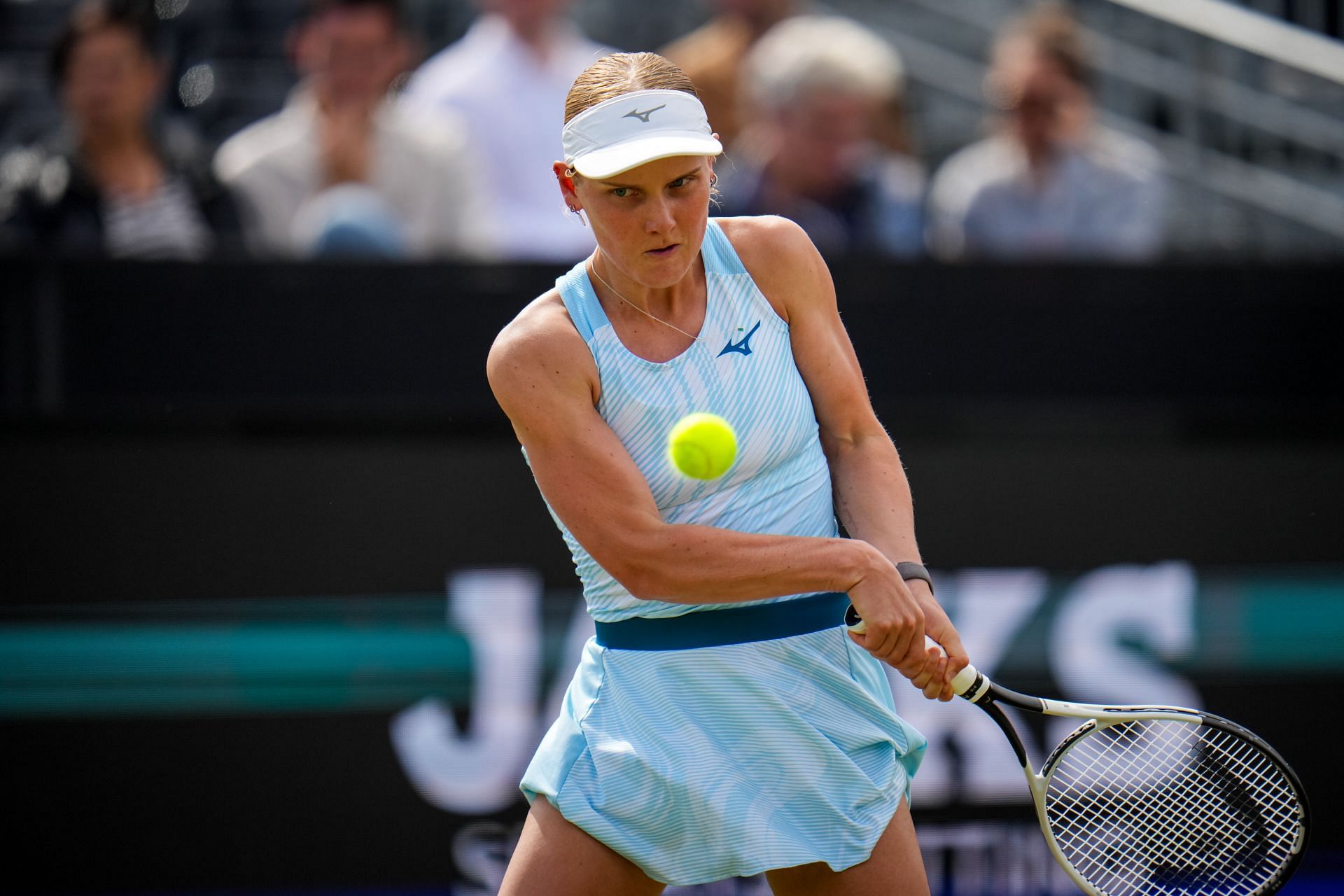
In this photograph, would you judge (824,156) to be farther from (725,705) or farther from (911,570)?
(725,705)

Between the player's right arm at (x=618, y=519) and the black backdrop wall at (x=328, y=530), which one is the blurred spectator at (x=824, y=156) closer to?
the black backdrop wall at (x=328, y=530)

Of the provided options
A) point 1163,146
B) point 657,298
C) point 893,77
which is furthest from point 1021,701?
point 1163,146

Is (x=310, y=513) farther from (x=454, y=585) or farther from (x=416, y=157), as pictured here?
(x=416, y=157)

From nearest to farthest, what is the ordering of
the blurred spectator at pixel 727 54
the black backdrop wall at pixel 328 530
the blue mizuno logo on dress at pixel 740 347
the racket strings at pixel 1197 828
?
the blue mizuno logo on dress at pixel 740 347, the racket strings at pixel 1197 828, the black backdrop wall at pixel 328 530, the blurred spectator at pixel 727 54

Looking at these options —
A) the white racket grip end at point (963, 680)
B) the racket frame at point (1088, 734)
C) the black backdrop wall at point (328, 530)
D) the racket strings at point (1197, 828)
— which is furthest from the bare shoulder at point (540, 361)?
the black backdrop wall at point (328, 530)

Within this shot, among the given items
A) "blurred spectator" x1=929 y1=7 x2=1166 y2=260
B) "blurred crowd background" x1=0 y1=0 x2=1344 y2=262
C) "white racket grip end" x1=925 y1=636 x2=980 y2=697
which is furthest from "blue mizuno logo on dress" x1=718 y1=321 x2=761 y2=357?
"blurred spectator" x1=929 y1=7 x2=1166 y2=260

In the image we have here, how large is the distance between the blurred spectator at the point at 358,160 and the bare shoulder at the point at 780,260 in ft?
8.94

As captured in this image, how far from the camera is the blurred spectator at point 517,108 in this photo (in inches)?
231

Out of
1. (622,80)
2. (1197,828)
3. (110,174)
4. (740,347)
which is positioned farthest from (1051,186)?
(622,80)

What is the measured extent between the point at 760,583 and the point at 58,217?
3.43 metres

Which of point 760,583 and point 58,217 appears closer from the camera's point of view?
point 760,583

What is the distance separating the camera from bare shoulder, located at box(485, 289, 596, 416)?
2627 mm

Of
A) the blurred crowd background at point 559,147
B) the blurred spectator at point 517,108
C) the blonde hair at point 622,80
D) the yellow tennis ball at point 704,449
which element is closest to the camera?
the yellow tennis ball at point 704,449

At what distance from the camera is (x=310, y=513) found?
Result: 187 inches
